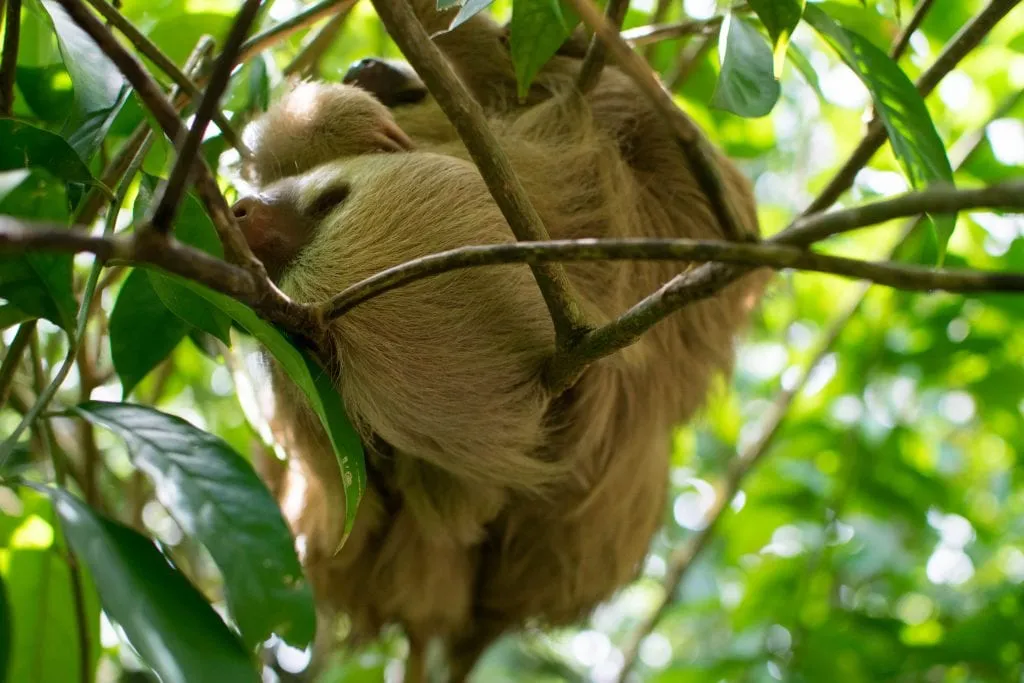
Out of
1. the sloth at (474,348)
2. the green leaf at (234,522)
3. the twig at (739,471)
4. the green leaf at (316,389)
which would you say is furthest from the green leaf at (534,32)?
the twig at (739,471)

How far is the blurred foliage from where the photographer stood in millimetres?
870

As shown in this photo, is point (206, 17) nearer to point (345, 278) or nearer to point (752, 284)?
point (345, 278)

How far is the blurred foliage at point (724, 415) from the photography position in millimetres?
870

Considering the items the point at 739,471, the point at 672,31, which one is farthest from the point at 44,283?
the point at 739,471

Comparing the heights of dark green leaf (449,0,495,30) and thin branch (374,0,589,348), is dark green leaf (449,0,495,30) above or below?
above

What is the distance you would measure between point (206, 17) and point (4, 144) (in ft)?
2.64

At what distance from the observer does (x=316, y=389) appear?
962mm

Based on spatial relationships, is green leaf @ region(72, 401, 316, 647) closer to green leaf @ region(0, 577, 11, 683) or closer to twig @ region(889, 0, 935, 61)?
green leaf @ region(0, 577, 11, 683)

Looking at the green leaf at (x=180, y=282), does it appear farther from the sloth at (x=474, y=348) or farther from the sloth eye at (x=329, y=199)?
the sloth eye at (x=329, y=199)

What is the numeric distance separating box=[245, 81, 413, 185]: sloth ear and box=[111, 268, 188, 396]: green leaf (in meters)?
0.41

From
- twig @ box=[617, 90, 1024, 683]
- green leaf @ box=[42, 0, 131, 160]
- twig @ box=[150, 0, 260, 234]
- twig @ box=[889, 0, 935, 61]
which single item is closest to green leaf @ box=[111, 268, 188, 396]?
green leaf @ box=[42, 0, 131, 160]

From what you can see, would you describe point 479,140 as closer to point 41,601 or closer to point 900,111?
point 900,111

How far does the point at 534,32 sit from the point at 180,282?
1.56ft

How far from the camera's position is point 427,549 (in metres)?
1.85
